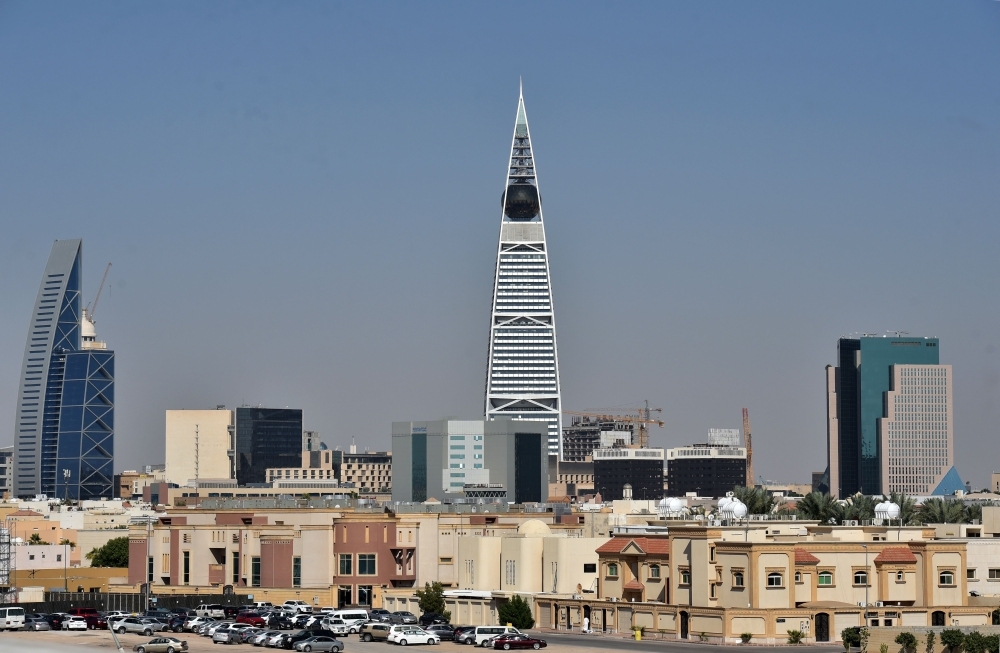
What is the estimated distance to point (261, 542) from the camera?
425 feet

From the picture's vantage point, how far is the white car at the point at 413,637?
96.1 metres

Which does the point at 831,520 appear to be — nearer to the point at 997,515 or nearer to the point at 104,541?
the point at 997,515

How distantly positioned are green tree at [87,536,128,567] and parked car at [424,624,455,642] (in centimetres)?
7912

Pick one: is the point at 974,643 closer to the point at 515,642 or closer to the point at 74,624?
the point at 515,642

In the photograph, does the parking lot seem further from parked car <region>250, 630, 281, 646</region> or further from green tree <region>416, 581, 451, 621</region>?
green tree <region>416, 581, 451, 621</region>

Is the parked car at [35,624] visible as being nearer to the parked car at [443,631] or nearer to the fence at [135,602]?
the fence at [135,602]

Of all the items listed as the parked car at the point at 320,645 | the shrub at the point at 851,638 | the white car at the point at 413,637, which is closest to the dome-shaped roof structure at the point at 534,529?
the white car at the point at 413,637

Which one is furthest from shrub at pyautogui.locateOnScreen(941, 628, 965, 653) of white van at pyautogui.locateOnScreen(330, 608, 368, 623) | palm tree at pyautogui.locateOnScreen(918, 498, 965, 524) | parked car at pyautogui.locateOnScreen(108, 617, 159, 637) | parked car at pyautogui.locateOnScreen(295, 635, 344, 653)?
palm tree at pyautogui.locateOnScreen(918, 498, 965, 524)

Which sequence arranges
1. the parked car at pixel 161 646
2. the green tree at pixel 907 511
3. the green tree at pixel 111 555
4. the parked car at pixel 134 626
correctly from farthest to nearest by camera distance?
the green tree at pixel 111 555, the green tree at pixel 907 511, the parked car at pixel 134 626, the parked car at pixel 161 646

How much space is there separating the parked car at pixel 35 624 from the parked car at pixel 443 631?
21457 millimetres

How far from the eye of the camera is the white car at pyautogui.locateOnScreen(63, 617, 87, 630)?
10544cm

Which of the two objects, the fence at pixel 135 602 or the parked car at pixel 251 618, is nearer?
the parked car at pixel 251 618

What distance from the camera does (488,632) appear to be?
3804 inches

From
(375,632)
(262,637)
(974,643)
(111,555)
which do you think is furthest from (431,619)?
(111,555)
